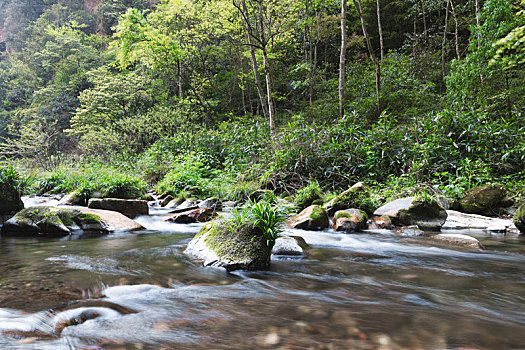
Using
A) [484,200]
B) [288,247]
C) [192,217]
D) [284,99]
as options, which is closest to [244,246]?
[288,247]

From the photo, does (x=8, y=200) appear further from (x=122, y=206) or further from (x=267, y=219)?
(x=267, y=219)

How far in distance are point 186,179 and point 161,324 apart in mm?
8096

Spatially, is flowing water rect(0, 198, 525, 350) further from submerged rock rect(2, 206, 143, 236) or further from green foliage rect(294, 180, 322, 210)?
green foliage rect(294, 180, 322, 210)

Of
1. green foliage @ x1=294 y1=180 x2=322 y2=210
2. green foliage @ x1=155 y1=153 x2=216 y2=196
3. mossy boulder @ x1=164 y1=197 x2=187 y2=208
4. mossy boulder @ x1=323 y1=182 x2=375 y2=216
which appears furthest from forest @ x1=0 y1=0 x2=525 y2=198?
mossy boulder @ x1=323 y1=182 x2=375 y2=216

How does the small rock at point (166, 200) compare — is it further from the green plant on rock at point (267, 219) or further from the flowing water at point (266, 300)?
the green plant on rock at point (267, 219)

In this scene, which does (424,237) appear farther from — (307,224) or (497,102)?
(497,102)

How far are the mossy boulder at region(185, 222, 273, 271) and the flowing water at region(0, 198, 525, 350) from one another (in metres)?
0.13

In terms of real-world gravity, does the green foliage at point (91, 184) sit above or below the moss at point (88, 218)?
above

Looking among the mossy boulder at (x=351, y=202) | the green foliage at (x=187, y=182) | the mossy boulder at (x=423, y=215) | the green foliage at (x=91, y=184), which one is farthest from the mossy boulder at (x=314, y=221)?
the green foliage at (x=91, y=184)

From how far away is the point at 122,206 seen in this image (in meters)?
7.45

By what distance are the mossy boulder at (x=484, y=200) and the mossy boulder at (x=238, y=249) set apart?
5.43 metres

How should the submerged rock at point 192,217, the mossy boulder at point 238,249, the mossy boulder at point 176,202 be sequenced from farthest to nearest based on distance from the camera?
1. the mossy boulder at point 176,202
2. the submerged rock at point 192,217
3. the mossy boulder at point 238,249

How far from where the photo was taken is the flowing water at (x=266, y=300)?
1830mm

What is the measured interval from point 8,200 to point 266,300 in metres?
6.42
